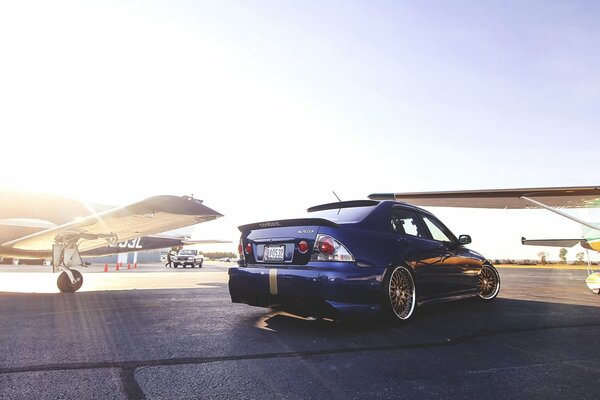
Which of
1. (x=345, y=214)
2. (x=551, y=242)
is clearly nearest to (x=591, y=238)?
(x=551, y=242)

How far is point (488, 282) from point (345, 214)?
371cm

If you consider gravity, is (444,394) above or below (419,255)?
below

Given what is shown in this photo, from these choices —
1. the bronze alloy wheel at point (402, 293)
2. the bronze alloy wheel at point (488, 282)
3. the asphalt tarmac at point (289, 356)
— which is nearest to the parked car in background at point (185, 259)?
the asphalt tarmac at point (289, 356)

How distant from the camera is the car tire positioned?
4172 millimetres


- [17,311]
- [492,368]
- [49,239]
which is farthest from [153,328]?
[49,239]

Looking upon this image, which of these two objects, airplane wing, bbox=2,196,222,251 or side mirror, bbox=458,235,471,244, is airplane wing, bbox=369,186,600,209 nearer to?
side mirror, bbox=458,235,471,244

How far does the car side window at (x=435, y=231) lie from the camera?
563 cm

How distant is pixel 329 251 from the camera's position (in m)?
4.04

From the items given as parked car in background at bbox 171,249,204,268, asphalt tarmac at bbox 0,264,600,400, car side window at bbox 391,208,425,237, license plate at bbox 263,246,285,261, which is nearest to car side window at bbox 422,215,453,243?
car side window at bbox 391,208,425,237

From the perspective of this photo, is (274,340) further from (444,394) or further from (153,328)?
(444,394)

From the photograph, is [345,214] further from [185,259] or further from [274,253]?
[185,259]

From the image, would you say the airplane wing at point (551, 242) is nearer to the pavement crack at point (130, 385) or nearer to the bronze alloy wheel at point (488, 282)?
the bronze alloy wheel at point (488, 282)

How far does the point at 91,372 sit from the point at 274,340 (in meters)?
1.57

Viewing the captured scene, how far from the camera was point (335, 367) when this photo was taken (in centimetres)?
270
